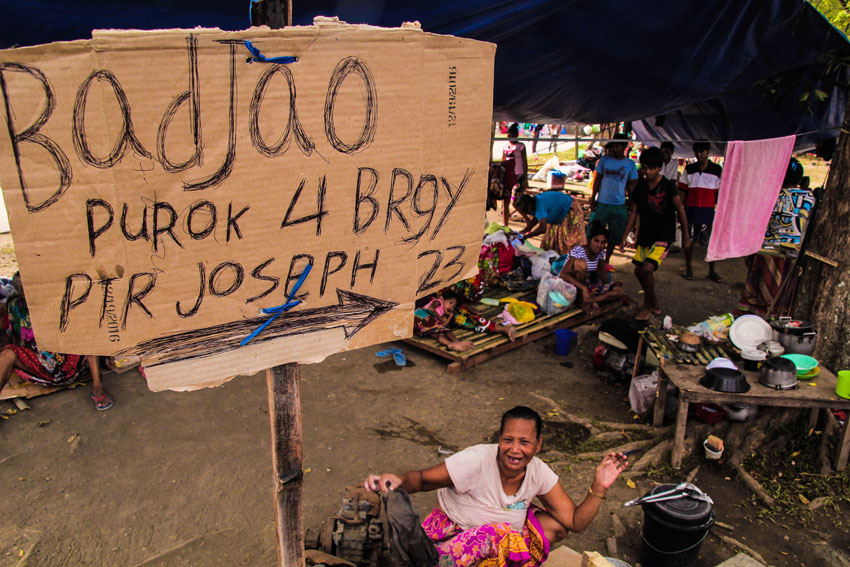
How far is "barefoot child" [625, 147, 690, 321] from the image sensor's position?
6.78 meters

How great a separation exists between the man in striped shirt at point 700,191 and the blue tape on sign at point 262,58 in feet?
27.2

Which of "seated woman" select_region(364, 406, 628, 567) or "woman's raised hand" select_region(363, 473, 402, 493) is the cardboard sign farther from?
"seated woman" select_region(364, 406, 628, 567)

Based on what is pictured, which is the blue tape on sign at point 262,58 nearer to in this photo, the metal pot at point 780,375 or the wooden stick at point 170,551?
the wooden stick at point 170,551

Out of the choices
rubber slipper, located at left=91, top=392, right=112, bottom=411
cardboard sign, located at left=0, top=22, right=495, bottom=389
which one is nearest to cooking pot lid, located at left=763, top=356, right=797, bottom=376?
cardboard sign, located at left=0, top=22, right=495, bottom=389

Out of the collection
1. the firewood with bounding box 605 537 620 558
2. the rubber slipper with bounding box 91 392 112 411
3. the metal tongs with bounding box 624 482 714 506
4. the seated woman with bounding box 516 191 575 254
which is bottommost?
the firewood with bounding box 605 537 620 558

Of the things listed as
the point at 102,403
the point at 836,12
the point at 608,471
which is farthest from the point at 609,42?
the point at 836,12

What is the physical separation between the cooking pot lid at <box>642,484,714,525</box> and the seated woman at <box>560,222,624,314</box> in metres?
4.00

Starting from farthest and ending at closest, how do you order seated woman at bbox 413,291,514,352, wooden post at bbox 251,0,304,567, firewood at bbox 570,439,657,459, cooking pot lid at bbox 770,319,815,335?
seated woman at bbox 413,291,514,352 → cooking pot lid at bbox 770,319,815,335 → firewood at bbox 570,439,657,459 → wooden post at bbox 251,0,304,567

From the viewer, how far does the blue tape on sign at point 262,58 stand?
152cm

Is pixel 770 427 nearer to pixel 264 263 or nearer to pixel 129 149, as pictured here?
pixel 264 263

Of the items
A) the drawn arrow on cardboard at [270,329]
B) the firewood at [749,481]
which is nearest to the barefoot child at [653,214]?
the firewood at [749,481]

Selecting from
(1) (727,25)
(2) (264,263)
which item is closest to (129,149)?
(2) (264,263)

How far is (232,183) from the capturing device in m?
1.59

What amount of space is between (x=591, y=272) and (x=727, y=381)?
10.9 ft
